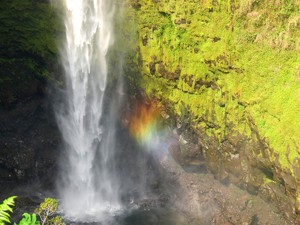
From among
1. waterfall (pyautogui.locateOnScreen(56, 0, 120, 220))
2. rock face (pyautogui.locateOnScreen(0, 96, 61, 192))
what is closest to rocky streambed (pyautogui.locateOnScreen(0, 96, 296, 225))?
rock face (pyautogui.locateOnScreen(0, 96, 61, 192))

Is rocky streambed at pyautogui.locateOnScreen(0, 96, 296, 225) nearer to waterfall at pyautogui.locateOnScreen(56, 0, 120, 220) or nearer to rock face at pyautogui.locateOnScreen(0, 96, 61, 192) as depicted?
rock face at pyautogui.locateOnScreen(0, 96, 61, 192)

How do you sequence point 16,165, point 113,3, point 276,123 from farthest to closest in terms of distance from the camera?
point 16,165
point 113,3
point 276,123

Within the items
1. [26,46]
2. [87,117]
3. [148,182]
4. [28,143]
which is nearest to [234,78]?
[148,182]

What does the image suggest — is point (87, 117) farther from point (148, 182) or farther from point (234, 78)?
point (234, 78)

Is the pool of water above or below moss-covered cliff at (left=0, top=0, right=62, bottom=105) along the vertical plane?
below

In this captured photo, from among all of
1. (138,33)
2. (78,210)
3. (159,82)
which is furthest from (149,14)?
(78,210)

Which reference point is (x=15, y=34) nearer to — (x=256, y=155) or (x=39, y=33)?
(x=39, y=33)
